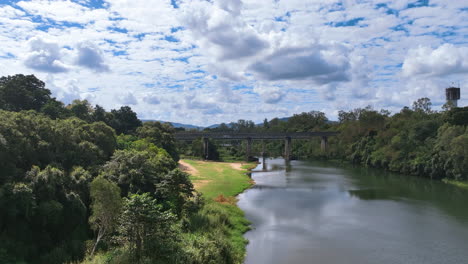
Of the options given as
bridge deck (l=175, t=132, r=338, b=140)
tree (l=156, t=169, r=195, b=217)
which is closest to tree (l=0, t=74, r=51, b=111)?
tree (l=156, t=169, r=195, b=217)

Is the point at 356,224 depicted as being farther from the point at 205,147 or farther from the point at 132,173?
the point at 205,147

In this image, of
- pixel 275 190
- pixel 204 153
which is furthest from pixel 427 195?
pixel 204 153

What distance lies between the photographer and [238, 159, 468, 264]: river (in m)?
22.6

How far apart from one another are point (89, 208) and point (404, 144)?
64.0 m

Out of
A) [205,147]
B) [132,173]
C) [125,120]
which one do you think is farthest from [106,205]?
[205,147]

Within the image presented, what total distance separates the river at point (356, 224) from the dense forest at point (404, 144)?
665 cm

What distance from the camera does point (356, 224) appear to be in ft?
97.4

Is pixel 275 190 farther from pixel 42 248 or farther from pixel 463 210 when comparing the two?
pixel 42 248

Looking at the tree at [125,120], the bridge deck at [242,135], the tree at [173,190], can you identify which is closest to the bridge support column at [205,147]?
the bridge deck at [242,135]

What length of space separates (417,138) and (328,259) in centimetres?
5383

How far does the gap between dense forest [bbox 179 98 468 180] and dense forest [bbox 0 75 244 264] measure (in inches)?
1706

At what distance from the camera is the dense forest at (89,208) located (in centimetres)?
1812

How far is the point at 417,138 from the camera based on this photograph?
6656 cm

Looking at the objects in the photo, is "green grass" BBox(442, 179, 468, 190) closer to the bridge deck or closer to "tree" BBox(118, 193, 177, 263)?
"tree" BBox(118, 193, 177, 263)
